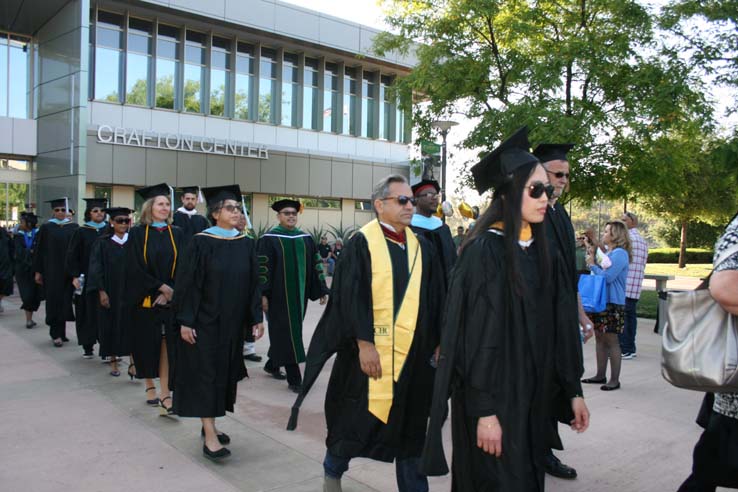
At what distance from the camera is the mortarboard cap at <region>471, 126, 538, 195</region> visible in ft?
8.87

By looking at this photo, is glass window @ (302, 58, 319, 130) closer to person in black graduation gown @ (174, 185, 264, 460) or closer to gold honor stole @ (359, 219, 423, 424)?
person in black graduation gown @ (174, 185, 264, 460)

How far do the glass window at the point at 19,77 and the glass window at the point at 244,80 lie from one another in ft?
23.3

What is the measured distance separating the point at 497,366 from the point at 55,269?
9096 millimetres

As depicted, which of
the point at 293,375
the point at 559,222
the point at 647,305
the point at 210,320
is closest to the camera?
the point at 559,222

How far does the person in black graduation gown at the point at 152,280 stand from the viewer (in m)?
5.72

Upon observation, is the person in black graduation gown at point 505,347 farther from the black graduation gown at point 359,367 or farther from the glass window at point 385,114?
the glass window at point 385,114

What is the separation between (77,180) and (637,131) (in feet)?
49.5

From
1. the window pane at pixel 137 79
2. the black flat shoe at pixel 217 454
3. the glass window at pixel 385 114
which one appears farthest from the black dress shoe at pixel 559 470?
the glass window at pixel 385 114

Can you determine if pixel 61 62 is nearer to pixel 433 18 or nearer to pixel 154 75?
pixel 154 75

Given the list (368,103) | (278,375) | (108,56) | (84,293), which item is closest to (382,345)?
(278,375)

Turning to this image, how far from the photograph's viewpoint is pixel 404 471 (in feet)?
11.8

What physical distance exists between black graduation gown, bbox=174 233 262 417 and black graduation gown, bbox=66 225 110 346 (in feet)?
11.1

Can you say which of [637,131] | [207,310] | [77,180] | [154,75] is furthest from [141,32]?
[207,310]

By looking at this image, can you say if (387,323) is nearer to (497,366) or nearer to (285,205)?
(497,366)
